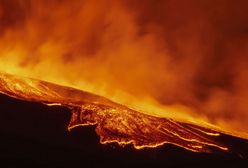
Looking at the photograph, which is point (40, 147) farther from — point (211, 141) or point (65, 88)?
point (211, 141)

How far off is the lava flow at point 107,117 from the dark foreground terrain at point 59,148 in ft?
0.40

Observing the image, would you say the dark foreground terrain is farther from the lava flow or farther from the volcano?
the lava flow

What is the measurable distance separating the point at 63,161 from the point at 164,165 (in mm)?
1811

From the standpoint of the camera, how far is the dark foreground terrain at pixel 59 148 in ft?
29.6

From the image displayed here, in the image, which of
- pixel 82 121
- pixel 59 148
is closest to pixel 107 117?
pixel 82 121

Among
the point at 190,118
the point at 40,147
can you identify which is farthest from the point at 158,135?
the point at 40,147

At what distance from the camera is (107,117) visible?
400 inches

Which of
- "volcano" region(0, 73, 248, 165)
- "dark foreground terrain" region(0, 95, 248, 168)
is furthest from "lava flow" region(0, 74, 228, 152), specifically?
"dark foreground terrain" region(0, 95, 248, 168)

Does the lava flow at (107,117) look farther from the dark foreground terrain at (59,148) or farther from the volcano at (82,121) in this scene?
the dark foreground terrain at (59,148)

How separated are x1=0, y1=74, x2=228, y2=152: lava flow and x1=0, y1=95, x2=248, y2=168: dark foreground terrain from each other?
0.40 feet

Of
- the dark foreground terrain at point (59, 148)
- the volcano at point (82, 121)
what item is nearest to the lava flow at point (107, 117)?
the volcano at point (82, 121)

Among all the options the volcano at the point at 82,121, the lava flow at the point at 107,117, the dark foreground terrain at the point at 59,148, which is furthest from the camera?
the lava flow at the point at 107,117

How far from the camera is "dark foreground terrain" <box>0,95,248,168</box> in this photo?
9008 millimetres

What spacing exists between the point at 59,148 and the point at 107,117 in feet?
3.73
